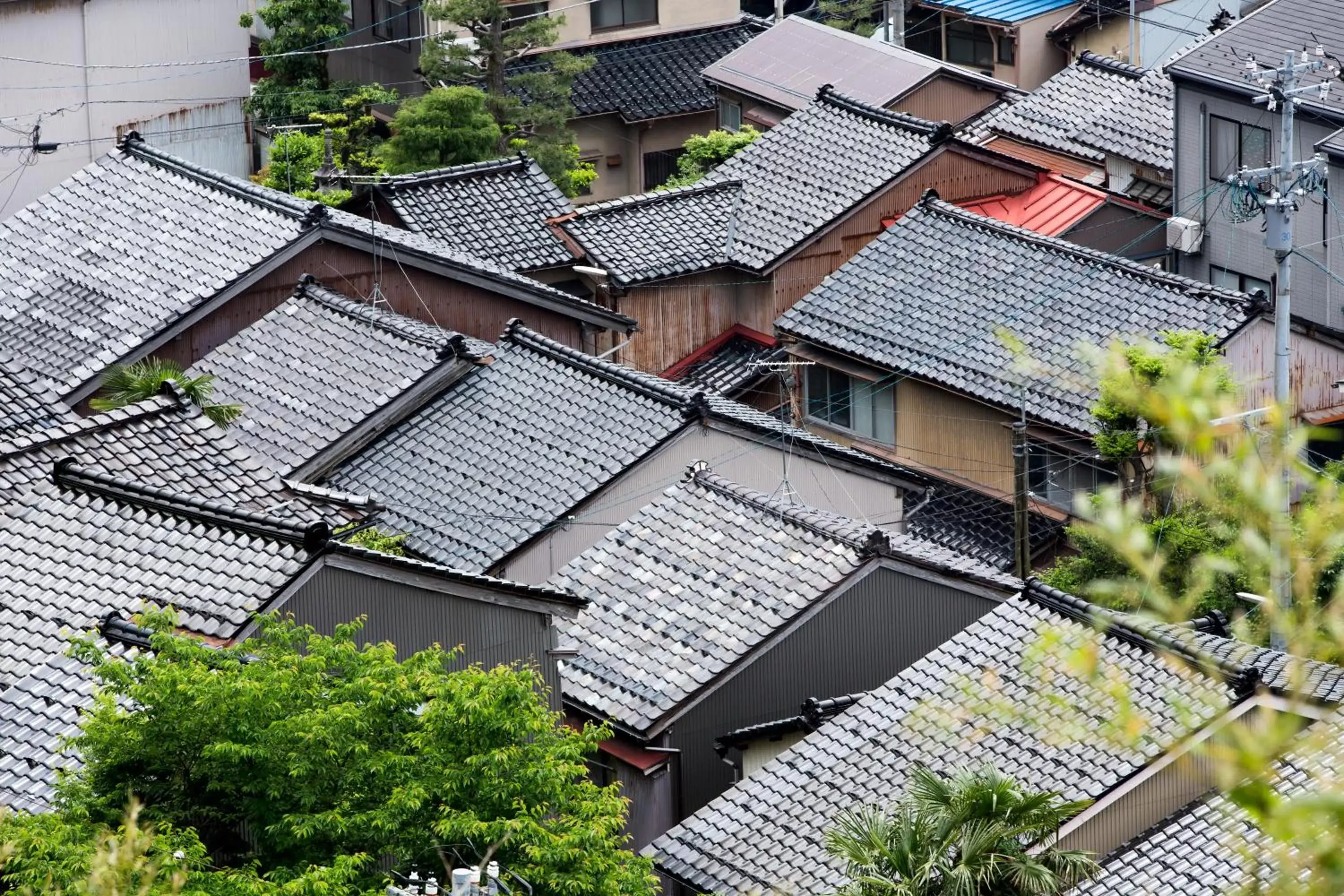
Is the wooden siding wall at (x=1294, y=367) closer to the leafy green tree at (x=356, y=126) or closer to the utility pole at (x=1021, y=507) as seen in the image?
the utility pole at (x=1021, y=507)

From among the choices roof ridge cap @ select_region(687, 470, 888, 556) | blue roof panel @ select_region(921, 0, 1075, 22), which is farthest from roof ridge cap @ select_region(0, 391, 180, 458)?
blue roof panel @ select_region(921, 0, 1075, 22)

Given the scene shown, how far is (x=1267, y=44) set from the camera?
2761cm

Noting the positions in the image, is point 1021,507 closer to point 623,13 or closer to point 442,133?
point 442,133

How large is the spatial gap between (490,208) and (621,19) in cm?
1191

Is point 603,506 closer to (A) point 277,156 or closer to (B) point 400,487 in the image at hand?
(B) point 400,487

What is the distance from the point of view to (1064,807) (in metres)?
13.1

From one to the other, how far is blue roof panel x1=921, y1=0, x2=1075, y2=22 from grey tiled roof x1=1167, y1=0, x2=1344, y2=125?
980 centimetres

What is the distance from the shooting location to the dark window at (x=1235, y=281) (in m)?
27.0

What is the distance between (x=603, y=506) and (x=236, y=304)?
6188mm

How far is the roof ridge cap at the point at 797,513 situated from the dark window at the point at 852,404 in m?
5.34

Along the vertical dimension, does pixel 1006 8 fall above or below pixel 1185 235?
above

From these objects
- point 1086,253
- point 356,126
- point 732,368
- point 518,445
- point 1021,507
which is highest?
point 356,126

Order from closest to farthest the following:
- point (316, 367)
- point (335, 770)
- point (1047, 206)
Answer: point (335, 770), point (316, 367), point (1047, 206)

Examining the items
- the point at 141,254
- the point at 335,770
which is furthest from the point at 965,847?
the point at 141,254
